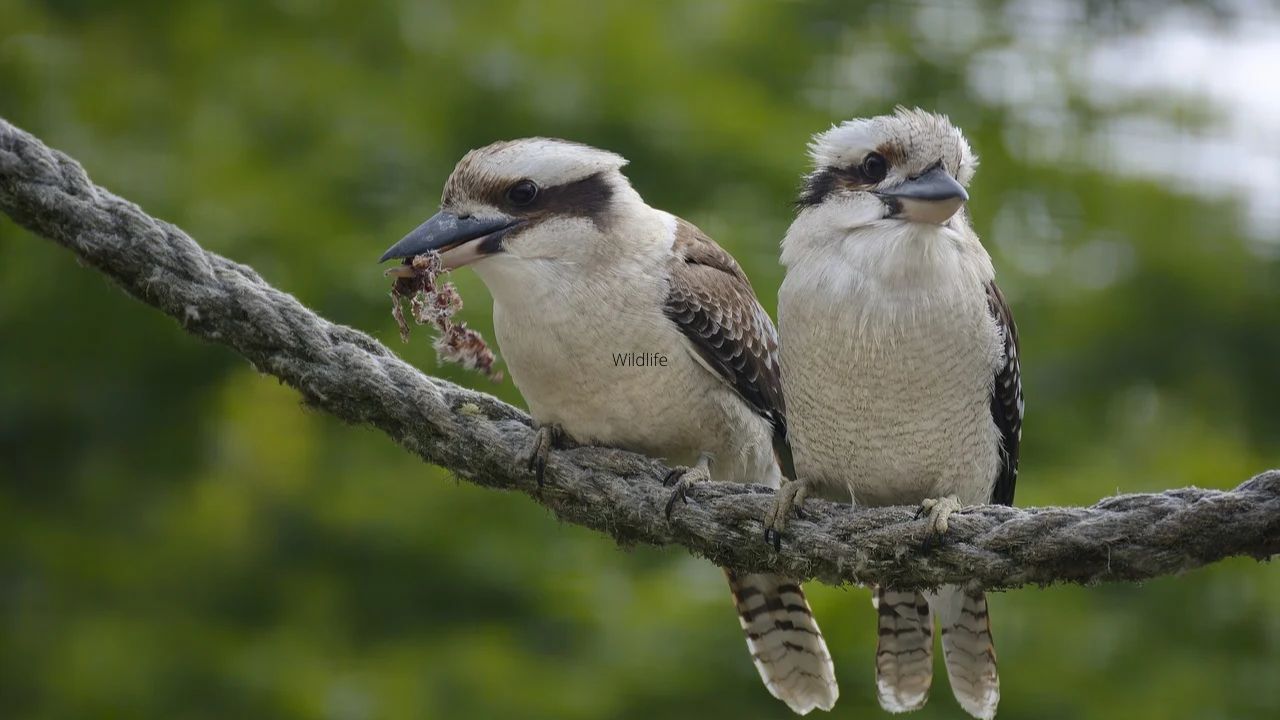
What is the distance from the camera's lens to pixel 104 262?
2641 millimetres

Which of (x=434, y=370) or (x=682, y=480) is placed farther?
(x=434, y=370)

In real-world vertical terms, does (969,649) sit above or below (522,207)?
below

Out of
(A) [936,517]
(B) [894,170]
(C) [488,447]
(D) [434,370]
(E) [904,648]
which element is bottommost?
(A) [936,517]

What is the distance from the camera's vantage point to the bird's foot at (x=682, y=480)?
2.69 meters

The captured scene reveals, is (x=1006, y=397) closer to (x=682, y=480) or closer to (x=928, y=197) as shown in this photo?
(x=928, y=197)

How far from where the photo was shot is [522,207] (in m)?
2.93

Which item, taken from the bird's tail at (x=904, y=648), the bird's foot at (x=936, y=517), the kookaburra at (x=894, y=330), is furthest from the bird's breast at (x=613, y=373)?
the bird's foot at (x=936, y=517)

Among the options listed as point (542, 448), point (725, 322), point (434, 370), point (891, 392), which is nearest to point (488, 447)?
point (542, 448)

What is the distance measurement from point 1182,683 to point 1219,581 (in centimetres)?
50

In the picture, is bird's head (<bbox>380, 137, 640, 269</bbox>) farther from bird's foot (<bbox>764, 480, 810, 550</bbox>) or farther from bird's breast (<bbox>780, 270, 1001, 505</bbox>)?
bird's foot (<bbox>764, 480, 810, 550</bbox>)

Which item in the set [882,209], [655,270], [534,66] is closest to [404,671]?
[534,66]

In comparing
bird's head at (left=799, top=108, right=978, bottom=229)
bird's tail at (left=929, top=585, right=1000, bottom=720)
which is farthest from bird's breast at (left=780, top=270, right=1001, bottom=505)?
bird's tail at (left=929, top=585, right=1000, bottom=720)

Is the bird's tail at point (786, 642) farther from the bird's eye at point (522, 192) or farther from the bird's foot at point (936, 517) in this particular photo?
the bird's eye at point (522, 192)

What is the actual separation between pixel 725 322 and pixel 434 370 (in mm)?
2758
